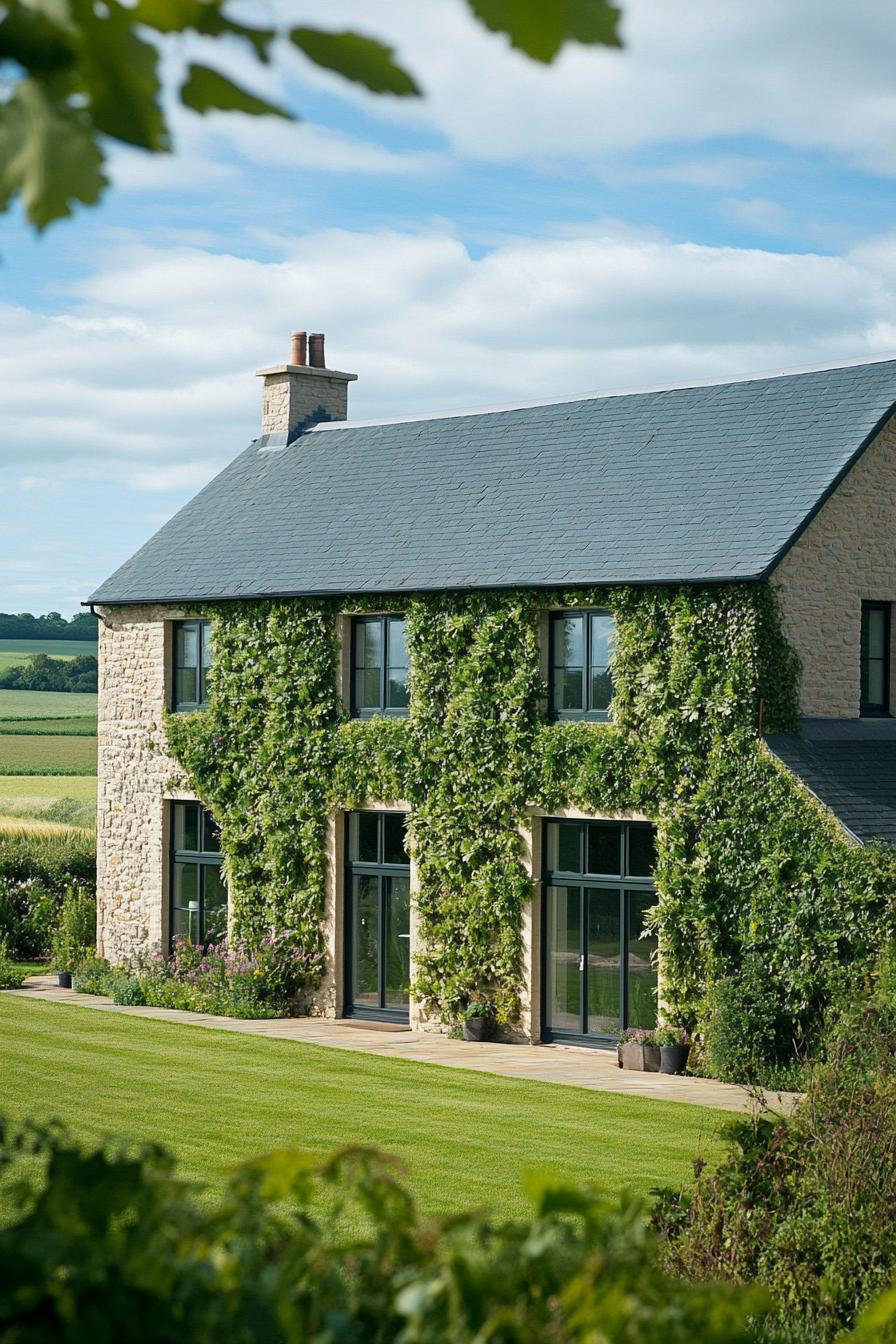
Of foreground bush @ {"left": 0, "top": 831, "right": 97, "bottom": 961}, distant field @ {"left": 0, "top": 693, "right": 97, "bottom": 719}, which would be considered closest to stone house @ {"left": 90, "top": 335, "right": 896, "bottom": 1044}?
foreground bush @ {"left": 0, "top": 831, "right": 97, "bottom": 961}

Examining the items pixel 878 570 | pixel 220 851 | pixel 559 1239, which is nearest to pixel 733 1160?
pixel 559 1239

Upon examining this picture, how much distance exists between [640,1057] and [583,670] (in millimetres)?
4416

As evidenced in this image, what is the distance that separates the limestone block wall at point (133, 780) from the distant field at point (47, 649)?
1859 inches

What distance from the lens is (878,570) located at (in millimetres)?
19469

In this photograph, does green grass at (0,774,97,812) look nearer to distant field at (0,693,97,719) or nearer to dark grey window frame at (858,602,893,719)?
distant field at (0,693,97,719)

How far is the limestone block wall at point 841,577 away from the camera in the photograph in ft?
60.6

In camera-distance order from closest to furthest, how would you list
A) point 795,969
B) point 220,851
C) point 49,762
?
point 795,969 < point 220,851 < point 49,762

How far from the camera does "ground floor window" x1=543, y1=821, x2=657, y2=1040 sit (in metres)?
18.8

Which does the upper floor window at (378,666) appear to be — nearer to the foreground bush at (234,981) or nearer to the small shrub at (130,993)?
the foreground bush at (234,981)

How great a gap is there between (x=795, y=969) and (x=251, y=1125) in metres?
5.84

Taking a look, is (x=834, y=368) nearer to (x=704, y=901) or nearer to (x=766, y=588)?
(x=766, y=588)

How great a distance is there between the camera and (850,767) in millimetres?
18016

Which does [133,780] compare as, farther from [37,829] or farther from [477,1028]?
[37,829]

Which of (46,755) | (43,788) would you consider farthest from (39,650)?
(43,788)
